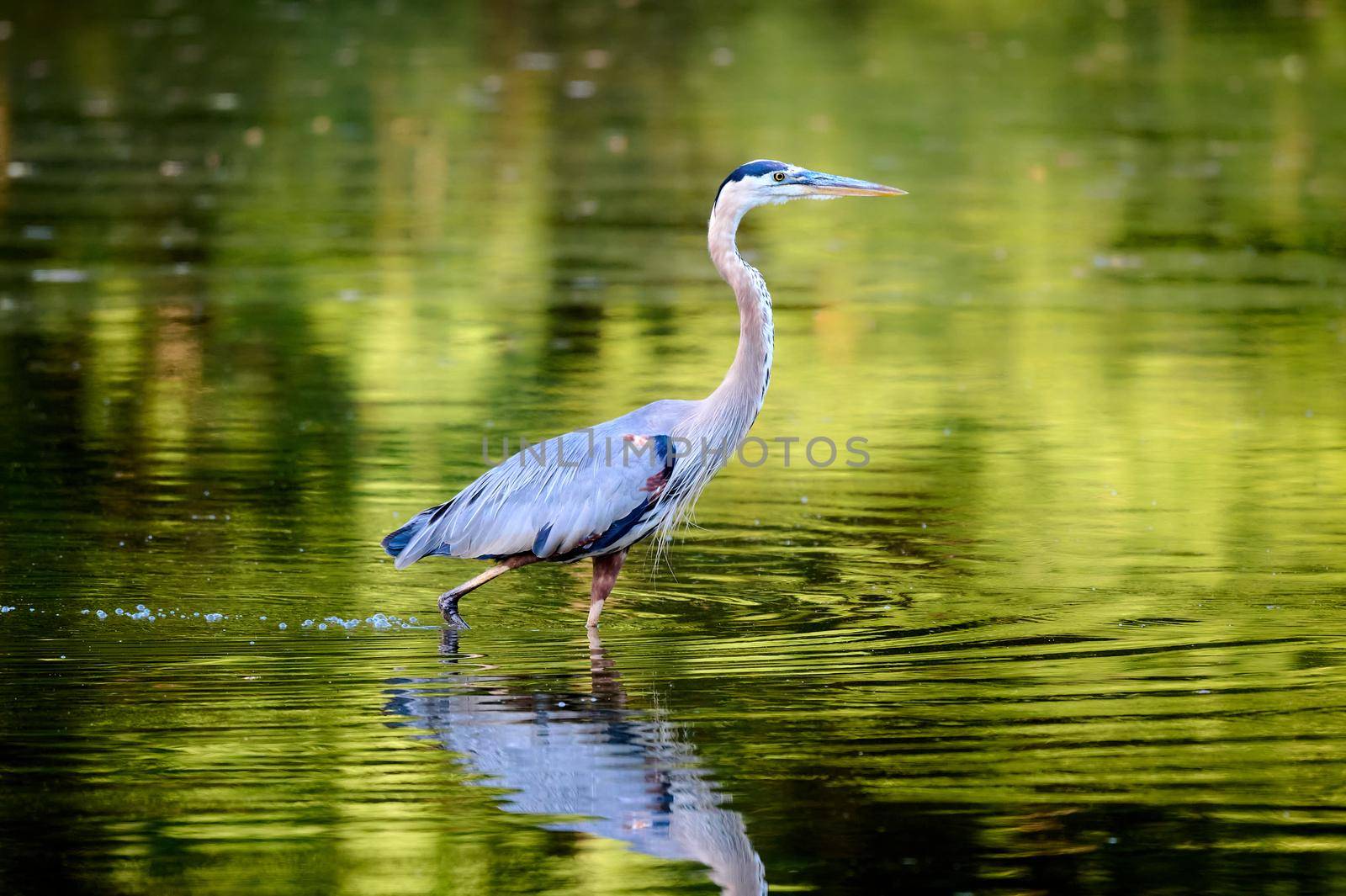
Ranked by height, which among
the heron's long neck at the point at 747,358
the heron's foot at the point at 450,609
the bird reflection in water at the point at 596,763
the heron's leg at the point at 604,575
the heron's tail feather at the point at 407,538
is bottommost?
the bird reflection in water at the point at 596,763

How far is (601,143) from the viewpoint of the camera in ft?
86.0

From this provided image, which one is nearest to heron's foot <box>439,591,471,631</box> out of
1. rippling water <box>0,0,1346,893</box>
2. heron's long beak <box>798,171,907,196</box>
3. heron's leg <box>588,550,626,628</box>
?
rippling water <box>0,0,1346,893</box>

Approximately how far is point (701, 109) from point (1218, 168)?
7.27 metres

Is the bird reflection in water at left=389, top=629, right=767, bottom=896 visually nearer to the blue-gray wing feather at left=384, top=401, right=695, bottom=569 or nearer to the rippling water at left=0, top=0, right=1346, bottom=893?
the rippling water at left=0, top=0, right=1346, bottom=893

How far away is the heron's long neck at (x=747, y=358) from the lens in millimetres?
10008

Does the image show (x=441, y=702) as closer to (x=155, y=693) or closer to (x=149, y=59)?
(x=155, y=693)

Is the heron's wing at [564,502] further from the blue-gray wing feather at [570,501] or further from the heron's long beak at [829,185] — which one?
the heron's long beak at [829,185]

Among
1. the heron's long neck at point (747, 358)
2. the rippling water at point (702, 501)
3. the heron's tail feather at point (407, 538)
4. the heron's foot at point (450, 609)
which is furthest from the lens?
the heron's tail feather at point (407, 538)

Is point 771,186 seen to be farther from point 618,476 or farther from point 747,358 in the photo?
point 618,476

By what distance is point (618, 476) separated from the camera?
32.2 ft

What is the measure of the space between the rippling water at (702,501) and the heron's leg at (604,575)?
0.16m

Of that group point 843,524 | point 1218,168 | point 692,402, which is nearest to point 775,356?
point 843,524

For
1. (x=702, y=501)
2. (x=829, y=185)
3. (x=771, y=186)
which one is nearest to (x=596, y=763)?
(x=771, y=186)

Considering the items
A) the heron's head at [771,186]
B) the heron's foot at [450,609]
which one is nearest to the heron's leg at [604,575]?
the heron's foot at [450,609]
